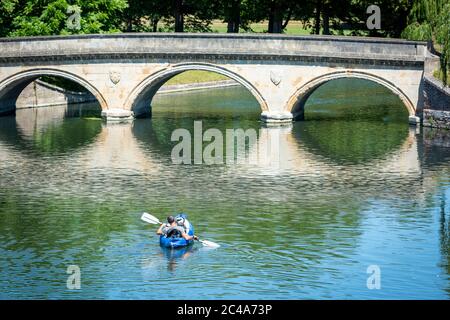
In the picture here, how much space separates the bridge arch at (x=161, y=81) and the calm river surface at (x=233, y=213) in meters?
2.10

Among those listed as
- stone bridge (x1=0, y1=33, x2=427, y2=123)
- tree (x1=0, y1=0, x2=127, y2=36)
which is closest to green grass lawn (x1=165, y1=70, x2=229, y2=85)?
tree (x1=0, y1=0, x2=127, y2=36)

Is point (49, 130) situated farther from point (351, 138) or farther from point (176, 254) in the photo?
point (176, 254)

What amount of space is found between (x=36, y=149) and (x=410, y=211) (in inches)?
953

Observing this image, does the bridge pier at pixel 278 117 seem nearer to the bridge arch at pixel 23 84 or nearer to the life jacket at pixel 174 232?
the bridge arch at pixel 23 84

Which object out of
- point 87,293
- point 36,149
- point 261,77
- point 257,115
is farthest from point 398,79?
point 87,293

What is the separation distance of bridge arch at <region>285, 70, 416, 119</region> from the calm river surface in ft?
4.80

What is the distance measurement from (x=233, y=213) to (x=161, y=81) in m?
29.8

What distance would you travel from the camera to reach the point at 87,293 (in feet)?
106

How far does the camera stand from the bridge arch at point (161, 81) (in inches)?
2586

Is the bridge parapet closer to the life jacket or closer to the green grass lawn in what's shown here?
the green grass lawn

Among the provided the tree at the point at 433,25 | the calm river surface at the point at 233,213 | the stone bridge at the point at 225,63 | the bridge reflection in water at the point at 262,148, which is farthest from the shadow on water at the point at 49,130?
the tree at the point at 433,25

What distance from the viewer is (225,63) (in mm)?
65688

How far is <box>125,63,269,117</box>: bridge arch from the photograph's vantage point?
65.7 m
